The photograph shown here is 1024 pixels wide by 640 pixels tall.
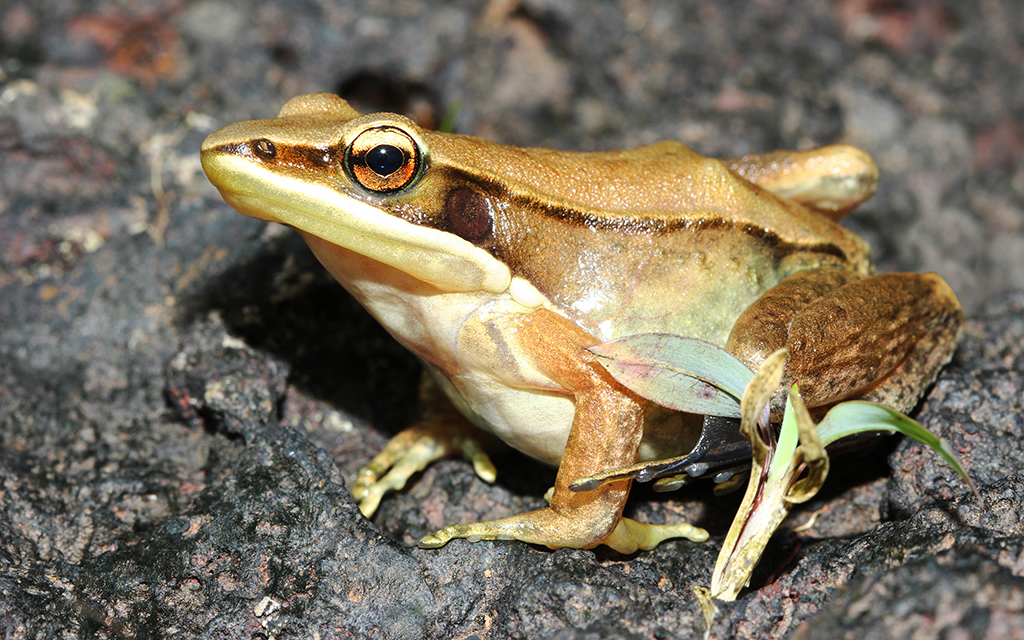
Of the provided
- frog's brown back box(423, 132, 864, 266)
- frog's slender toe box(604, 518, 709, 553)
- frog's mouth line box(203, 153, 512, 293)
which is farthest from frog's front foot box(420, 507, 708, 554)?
frog's brown back box(423, 132, 864, 266)

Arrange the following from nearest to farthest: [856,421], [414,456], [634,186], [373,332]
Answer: [856,421], [634,186], [414,456], [373,332]

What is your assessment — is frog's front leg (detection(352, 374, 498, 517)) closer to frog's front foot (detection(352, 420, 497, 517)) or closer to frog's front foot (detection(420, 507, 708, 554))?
frog's front foot (detection(352, 420, 497, 517))

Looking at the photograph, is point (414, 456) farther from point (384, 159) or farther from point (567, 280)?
point (384, 159)

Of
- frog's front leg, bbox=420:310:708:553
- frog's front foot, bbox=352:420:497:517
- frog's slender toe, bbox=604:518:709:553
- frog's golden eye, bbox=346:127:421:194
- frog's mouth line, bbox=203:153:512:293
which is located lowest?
frog's front foot, bbox=352:420:497:517

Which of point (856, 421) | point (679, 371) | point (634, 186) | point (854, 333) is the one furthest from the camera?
point (634, 186)

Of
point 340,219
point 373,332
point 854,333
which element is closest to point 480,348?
point 340,219

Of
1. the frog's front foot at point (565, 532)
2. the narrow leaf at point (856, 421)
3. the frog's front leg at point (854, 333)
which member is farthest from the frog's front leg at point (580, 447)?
the narrow leaf at point (856, 421)
